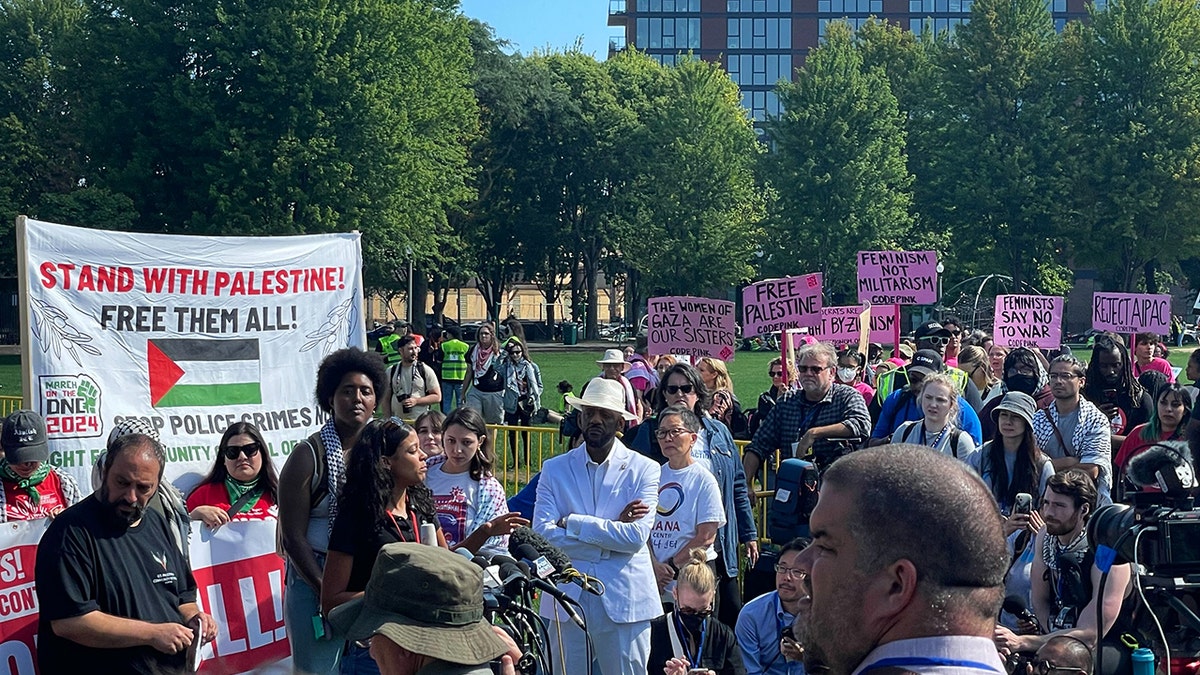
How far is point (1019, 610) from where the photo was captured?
6254 mm

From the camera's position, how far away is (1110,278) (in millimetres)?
64688

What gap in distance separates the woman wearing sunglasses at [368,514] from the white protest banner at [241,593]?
1773 millimetres

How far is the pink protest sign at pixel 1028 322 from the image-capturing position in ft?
58.9

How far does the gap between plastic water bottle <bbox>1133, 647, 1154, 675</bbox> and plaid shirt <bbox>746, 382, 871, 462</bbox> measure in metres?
4.84

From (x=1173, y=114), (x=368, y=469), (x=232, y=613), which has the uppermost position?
(x=1173, y=114)

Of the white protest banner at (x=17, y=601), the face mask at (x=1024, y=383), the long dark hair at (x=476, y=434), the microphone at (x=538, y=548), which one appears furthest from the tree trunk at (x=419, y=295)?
the microphone at (x=538, y=548)

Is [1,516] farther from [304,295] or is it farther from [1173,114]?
[1173,114]

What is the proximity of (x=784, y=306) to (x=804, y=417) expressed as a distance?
633 cm

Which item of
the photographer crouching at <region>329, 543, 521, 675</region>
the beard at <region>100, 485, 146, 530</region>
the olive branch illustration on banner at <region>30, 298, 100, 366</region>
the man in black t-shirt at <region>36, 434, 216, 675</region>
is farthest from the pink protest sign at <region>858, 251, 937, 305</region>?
the photographer crouching at <region>329, 543, 521, 675</region>

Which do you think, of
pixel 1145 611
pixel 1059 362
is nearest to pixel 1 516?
pixel 1145 611

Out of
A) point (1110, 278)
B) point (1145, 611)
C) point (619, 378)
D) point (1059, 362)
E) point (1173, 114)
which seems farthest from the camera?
point (1110, 278)

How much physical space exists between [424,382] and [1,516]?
32.9 ft

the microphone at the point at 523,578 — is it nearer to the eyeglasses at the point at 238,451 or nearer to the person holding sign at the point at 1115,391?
the eyeglasses at the point at 238,451

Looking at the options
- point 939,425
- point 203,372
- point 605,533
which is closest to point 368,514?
point 605,533
